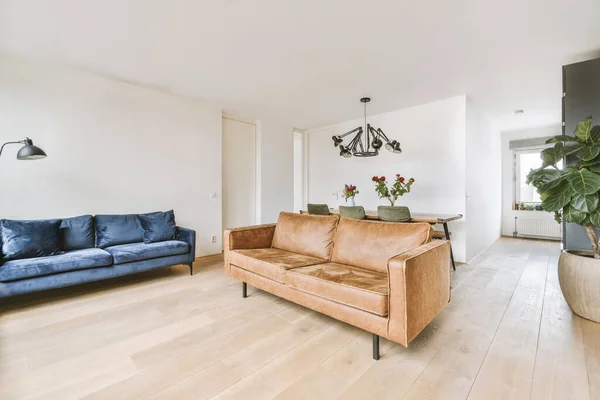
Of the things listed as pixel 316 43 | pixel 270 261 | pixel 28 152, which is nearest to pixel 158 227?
pixel 28 152

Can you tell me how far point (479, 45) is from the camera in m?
2.84

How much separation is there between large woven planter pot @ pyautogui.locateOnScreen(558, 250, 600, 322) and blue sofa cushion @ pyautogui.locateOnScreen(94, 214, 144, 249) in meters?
4.65

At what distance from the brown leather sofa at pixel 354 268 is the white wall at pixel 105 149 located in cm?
182

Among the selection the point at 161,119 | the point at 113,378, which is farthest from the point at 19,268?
the point at 161,119

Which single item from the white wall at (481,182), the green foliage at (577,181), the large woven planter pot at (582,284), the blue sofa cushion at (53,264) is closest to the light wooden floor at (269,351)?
the large woven planter pot at (582,284)

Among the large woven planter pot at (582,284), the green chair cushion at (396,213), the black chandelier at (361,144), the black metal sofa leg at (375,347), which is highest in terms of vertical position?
the black chandelier at (361,144)

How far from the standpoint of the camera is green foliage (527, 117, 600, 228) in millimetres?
2254

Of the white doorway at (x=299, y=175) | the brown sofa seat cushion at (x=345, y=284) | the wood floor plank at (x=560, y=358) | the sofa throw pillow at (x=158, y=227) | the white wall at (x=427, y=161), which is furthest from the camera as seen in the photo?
the white doorway at (x=299, y=175)

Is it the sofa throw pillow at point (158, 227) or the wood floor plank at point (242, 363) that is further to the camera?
the sofa throw pillow at point (158, 227)

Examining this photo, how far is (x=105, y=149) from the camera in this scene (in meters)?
3.65

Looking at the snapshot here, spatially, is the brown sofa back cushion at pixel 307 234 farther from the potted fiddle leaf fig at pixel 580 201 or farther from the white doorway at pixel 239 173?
the white doorway at pixel 239 173

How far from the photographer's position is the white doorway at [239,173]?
17.1 ft

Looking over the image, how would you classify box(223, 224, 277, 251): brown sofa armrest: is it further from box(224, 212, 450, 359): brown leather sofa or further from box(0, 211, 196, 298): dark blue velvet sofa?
box(0, 211, 196, 298): dark blue velvet sofa

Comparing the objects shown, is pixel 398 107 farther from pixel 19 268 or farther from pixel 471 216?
pixel 19 268
